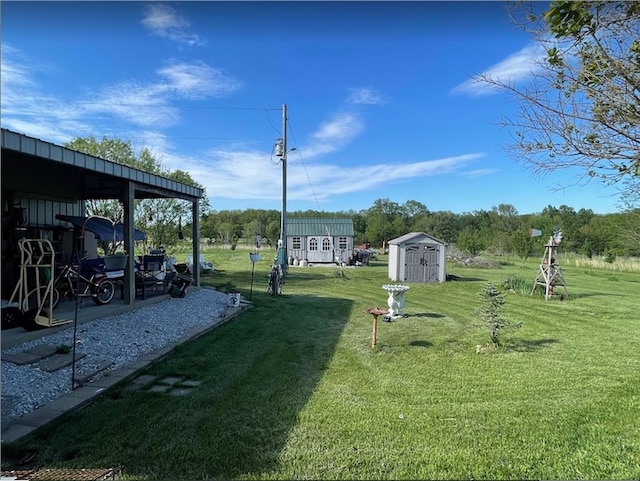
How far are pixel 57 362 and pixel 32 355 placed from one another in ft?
1.22

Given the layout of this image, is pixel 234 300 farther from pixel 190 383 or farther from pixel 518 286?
pixel 518 286

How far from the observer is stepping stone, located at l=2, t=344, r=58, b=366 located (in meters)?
4.07

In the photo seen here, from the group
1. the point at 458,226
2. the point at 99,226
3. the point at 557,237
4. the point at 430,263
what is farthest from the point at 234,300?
the point at 458,226

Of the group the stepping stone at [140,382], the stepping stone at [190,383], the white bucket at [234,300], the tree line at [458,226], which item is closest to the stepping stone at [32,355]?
the stepping stone at [140,382]

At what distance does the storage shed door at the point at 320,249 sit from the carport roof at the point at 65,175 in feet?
52.3

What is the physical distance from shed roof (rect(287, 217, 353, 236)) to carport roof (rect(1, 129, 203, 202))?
52.2ft

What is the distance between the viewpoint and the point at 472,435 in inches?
118

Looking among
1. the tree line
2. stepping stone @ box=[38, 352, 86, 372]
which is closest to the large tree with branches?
stepping stone @ box=[38, 352, 86, 372]

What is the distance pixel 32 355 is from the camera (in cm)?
426

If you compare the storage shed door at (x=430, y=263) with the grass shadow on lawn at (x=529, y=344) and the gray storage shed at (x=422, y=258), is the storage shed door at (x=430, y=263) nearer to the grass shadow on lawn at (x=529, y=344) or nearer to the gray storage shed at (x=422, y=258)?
the gray storage shed at (x=422, y=258)

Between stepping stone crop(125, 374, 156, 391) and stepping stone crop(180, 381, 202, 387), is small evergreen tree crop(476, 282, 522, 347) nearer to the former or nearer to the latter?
stepping stone crop(180, 381, 202, 387)

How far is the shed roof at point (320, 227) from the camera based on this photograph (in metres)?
25.3

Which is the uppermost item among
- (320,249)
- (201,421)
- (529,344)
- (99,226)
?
(99,226)

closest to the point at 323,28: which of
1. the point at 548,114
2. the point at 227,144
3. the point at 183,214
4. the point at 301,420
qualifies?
the point at 548,114
